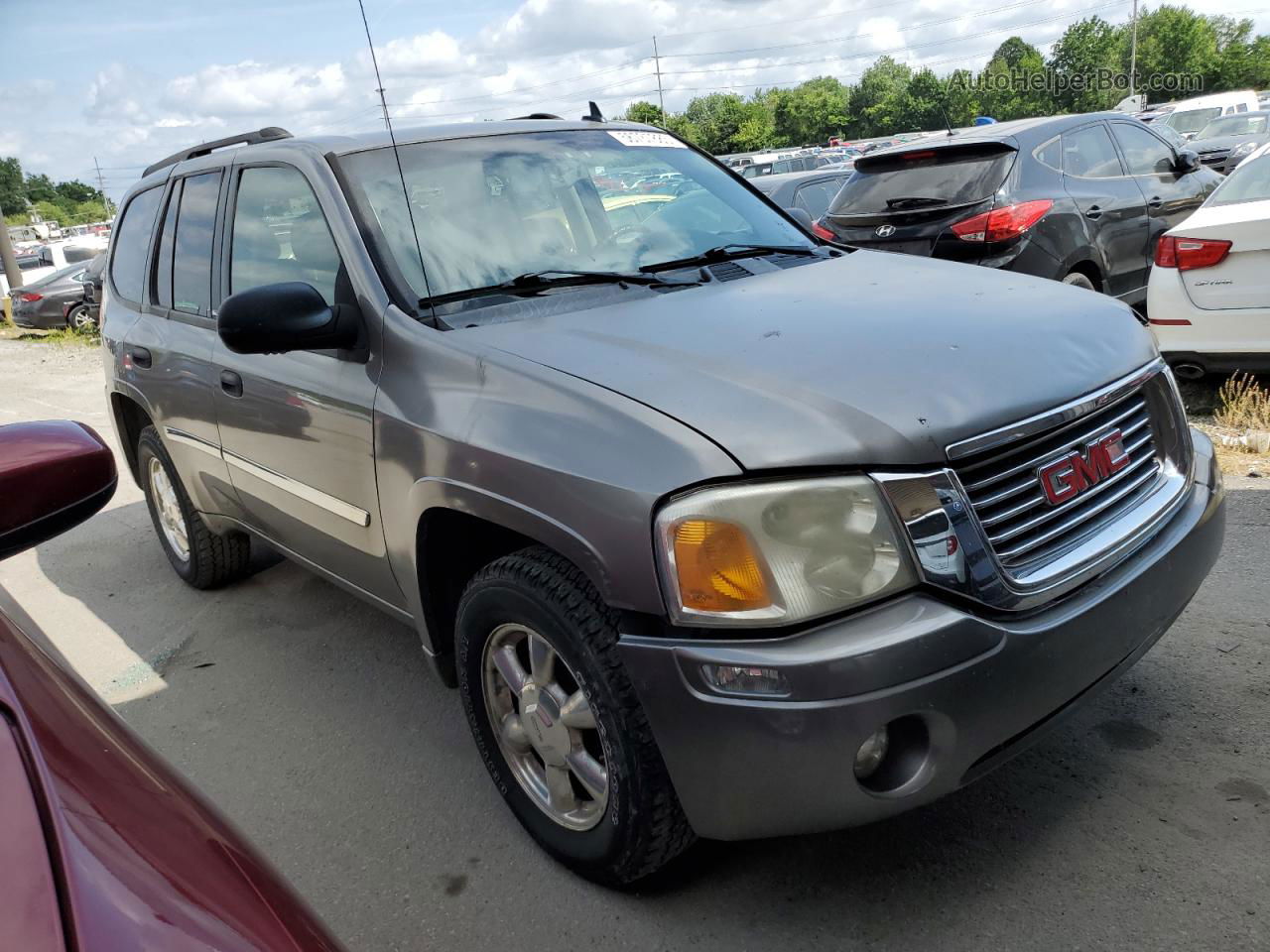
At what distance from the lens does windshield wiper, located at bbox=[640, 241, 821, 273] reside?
3.08m

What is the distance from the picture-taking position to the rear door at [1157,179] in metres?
7.01

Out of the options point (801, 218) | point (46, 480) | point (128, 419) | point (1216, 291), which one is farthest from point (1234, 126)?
point (46, 480)

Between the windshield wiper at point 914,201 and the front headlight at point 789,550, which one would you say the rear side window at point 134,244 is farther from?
the windshield wiper at point 914,201

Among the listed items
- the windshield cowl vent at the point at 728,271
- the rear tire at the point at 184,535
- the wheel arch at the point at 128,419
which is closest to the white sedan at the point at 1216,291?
the windshield cowl vent at the point at 728,271

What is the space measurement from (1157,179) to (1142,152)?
23 cm

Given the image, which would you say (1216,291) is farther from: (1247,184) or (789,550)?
(789,550)

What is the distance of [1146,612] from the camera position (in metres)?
2.26

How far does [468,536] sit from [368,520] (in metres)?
0.36

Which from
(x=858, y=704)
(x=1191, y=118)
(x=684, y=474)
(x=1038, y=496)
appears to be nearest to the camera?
(x=858, y=704)

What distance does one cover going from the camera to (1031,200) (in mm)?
6172

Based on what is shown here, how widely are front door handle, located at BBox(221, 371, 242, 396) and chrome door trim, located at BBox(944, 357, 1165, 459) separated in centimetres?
242

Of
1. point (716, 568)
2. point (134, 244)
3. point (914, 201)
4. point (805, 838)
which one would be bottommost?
point (805, 838)

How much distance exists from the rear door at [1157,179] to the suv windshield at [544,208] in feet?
14.8

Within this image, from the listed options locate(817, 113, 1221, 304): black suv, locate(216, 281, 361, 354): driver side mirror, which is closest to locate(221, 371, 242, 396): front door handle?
locate(216, 281, 361, 354): driver side mirror
